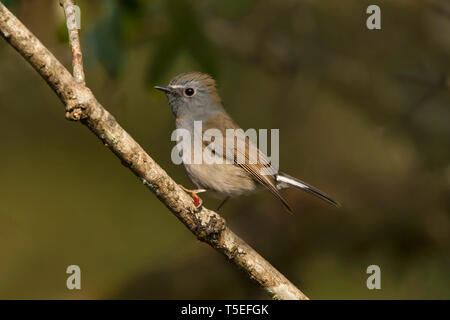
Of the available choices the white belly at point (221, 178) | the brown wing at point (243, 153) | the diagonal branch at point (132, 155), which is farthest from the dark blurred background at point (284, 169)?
the diagonal branch at point (132, 155)

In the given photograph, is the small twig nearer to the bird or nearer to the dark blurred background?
the bird

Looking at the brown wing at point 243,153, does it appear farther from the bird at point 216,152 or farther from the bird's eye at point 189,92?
the bird's eye at point 189,92

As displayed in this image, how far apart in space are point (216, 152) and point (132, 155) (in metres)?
1.68

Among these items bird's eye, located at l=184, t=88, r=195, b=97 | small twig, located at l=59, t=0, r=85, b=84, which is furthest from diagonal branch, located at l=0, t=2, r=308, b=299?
bird's eye, located at l=184, t=88, r=195, b=97

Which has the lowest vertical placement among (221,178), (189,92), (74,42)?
(221,178)

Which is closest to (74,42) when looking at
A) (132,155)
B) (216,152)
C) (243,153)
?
(132,155)

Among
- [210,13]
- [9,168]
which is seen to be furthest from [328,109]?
[9,168]

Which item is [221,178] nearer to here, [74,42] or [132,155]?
[132,155]

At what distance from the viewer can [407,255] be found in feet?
24.4

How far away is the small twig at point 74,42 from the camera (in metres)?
3.04

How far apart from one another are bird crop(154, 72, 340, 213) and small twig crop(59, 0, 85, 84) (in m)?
1.56

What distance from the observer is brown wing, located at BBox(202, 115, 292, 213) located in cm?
471

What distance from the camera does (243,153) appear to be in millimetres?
4781
